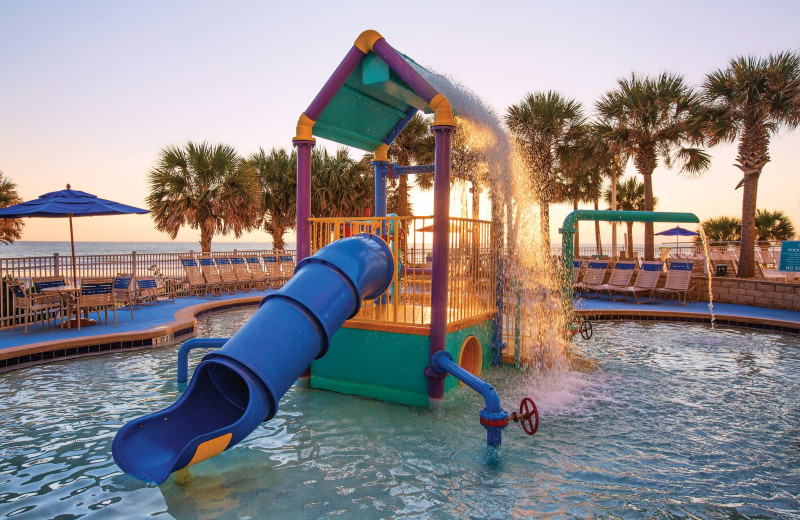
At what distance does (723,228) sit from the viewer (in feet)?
104

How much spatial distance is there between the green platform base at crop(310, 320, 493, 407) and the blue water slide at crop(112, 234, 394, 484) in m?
1.25

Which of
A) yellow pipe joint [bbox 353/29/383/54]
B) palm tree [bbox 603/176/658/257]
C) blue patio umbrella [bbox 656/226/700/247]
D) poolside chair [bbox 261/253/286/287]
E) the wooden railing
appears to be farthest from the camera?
palm tree [bbox 603/176/658/257]

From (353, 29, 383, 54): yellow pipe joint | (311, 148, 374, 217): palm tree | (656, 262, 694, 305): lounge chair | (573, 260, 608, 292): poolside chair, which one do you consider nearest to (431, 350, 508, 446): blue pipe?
(353, 29, 383, 54): yellow pipe joint

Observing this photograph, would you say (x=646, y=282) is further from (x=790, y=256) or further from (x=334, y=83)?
(x=334, y=83)

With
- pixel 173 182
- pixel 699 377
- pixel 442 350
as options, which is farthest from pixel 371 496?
pixel 173 182

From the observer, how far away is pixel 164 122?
25.0 meters

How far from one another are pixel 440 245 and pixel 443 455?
2252 millimetres

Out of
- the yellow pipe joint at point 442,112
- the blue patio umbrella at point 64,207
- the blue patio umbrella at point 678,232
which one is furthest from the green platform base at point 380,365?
the blue patio umbrella at point 678,232

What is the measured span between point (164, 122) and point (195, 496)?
83.4ft

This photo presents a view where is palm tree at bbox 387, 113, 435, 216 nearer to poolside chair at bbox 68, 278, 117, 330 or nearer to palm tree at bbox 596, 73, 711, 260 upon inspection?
palm tree at bbox 596, 73, 711, 260

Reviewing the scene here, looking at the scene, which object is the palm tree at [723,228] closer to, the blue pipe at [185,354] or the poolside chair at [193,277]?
the poolside chair at [193,277]

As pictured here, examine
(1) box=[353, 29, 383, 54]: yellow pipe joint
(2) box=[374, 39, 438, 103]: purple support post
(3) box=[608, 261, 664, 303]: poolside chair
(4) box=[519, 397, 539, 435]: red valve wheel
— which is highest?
(1) box=[353, 29, 383, 54]: yellow pipe joint

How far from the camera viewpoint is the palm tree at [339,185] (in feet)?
87.5

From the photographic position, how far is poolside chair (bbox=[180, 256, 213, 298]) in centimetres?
1594
